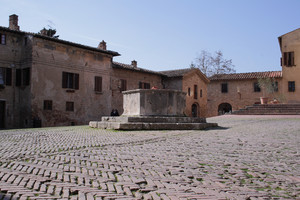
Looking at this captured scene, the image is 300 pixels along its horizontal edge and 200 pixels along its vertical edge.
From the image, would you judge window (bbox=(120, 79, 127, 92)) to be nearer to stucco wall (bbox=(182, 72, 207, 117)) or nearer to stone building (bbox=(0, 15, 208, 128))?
stone building (bbox=(0, 15, 208, 128))

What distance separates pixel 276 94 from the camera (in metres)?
31.0

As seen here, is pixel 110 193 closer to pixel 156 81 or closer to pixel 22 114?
pixel 22 114

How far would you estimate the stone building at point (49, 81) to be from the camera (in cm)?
1894

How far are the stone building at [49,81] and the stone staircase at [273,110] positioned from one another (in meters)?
11.4

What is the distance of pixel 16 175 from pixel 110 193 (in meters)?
1.53

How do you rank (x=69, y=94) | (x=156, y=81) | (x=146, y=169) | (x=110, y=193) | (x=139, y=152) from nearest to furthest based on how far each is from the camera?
(x=110, y=193)
(x=146, y=169)
(x=139, y=152)
(x=69, y=94)
(x=156, y=81)

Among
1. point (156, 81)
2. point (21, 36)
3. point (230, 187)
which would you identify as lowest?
point (230, 187)

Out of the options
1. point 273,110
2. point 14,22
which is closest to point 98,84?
point 14,22

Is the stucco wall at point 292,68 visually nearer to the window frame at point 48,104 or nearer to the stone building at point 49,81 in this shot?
the stone building at point 49,81

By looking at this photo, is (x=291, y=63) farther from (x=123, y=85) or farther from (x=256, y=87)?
(x=123, y=85)

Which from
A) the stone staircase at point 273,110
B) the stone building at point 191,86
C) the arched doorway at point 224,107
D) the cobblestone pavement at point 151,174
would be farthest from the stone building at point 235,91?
the cobblestone pavement at point 151,174

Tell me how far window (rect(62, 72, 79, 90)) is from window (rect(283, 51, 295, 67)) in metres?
21.7

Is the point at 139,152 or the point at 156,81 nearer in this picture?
the point at 139,152

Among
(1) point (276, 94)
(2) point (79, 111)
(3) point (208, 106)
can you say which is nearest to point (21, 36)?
(2) point (79, 111)
